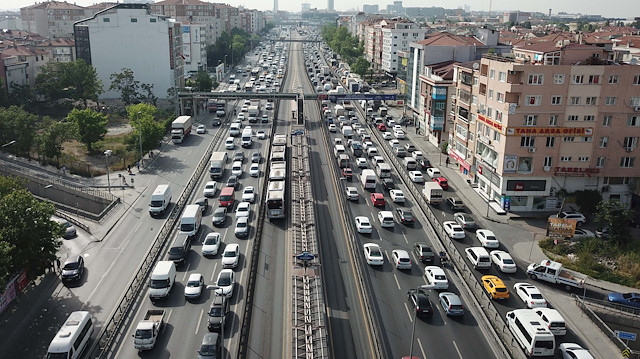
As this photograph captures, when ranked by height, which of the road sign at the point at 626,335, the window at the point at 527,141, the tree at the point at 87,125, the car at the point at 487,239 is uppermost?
the window at the point at 527,141

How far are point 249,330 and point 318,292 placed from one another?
15.8 feet

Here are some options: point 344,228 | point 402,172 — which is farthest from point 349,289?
point 402,172

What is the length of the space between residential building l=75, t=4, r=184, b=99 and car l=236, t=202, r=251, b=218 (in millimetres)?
64407

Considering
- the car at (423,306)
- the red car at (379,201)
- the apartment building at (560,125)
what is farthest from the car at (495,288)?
the red car at (379,201)

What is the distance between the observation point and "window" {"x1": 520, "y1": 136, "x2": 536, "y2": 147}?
5394cm

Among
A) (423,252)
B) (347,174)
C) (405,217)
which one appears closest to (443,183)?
(347,174)

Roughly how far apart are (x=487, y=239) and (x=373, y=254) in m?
11.3

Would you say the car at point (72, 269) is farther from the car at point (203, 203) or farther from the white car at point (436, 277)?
the white car at point (436, 277)

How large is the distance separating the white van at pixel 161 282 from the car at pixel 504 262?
2530 cm

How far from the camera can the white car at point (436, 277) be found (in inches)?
1516

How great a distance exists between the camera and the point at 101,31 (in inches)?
4254

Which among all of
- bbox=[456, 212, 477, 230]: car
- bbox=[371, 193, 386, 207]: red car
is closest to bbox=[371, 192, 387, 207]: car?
bbox=[371, 193, 386, 207]: red car

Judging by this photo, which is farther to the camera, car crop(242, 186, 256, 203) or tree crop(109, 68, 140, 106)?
tree crop(109, 68, 140, 106)

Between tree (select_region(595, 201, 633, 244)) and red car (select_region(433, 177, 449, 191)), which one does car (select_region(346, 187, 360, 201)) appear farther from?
tree (select_region(595, 201, 633, 244))
